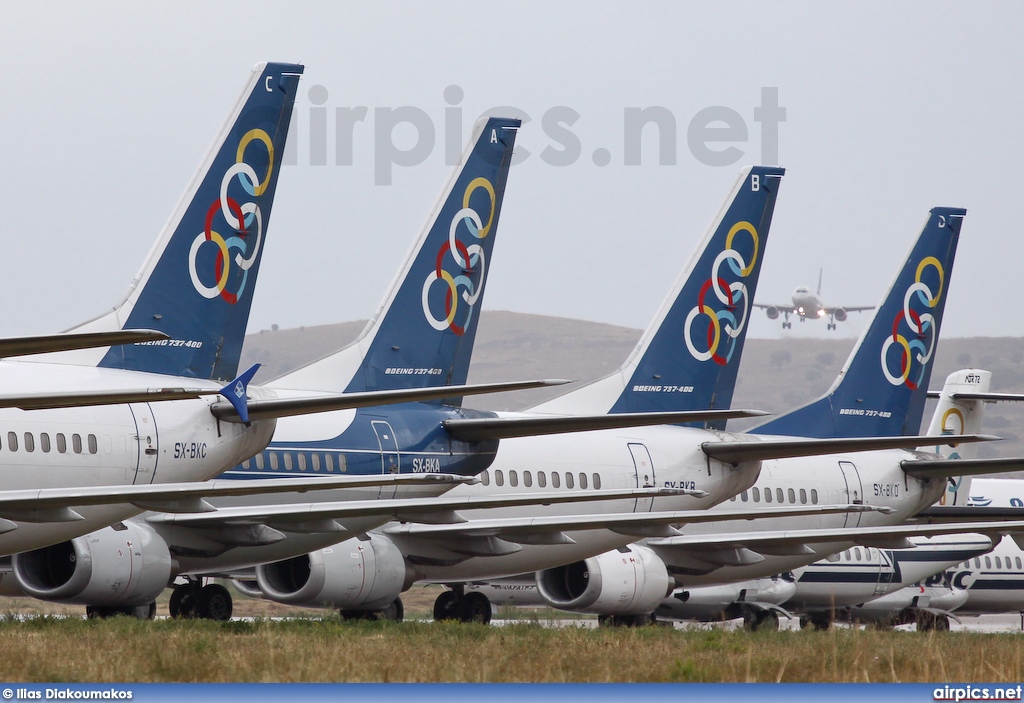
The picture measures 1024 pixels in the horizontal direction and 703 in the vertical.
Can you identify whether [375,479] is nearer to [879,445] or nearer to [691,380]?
[879,445]

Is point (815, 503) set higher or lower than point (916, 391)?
lower

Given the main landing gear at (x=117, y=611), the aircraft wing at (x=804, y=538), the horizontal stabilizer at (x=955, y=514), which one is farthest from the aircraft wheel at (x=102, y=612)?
the horizontal stabilizer at (x=955, y=514)

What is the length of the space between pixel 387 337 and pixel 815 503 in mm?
8940

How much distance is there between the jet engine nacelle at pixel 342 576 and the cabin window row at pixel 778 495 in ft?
26.4

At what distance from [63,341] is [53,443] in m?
6.57

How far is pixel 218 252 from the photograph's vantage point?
17.3m

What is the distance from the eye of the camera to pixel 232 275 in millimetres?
17406

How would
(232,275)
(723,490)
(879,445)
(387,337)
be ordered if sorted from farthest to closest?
(723,490)
(387,337)
(879,445)
(232,275)

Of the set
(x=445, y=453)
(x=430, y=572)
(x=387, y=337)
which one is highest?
(x=387, y=337)

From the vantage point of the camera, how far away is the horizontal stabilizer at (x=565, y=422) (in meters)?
17.2

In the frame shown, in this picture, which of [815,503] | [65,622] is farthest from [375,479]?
[815,503]

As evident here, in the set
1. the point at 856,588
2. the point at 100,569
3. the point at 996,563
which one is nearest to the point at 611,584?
the point at 100,569

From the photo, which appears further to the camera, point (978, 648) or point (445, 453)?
point (445, 453)

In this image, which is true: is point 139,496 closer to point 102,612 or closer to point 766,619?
point 102,612
